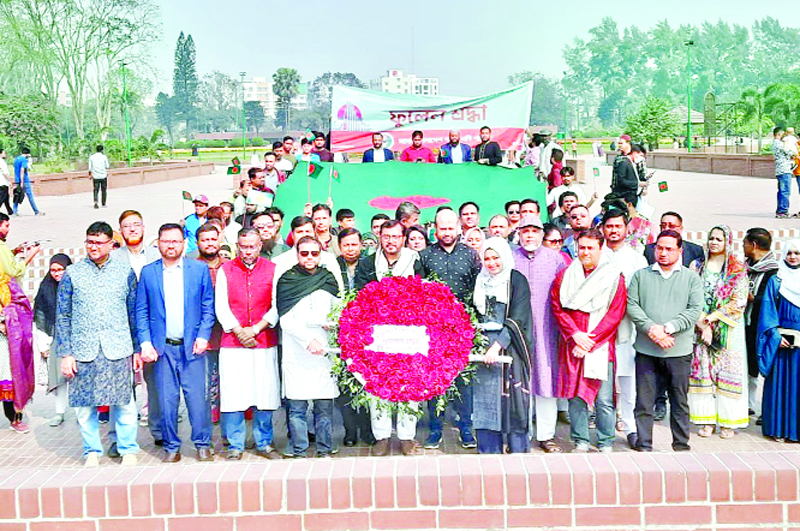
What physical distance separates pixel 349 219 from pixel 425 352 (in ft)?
10.1

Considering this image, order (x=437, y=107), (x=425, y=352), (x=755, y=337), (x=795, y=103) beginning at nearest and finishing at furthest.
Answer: (x=425, y=352) → (x=755, y=337) → (x=437, y=107) → (x=795, y=103)

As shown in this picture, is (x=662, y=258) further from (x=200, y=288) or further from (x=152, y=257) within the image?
(x=152, y=257)

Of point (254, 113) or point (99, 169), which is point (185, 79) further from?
point (99, 169)

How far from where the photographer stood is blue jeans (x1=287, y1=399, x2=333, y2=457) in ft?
18.9

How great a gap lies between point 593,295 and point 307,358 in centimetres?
189

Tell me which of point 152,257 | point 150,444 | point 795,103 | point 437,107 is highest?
point 795,103

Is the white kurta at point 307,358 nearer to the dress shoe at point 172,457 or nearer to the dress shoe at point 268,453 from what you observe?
the dress shoe at point 268,453

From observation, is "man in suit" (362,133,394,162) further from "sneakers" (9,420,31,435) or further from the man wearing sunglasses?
"sneakers" (9,420,31,435)

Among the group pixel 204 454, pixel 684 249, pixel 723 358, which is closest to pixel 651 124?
pixel 684 249

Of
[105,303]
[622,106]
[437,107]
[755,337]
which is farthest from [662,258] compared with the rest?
[622,106]

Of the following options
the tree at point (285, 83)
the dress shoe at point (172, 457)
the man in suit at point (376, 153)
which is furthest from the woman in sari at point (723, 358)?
the tree at point (285, 83)

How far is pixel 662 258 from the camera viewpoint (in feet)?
18.5

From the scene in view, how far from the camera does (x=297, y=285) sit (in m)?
5.65

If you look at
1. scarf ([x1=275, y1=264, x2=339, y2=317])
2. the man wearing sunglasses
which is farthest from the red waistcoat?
the man wearing sunglasses
